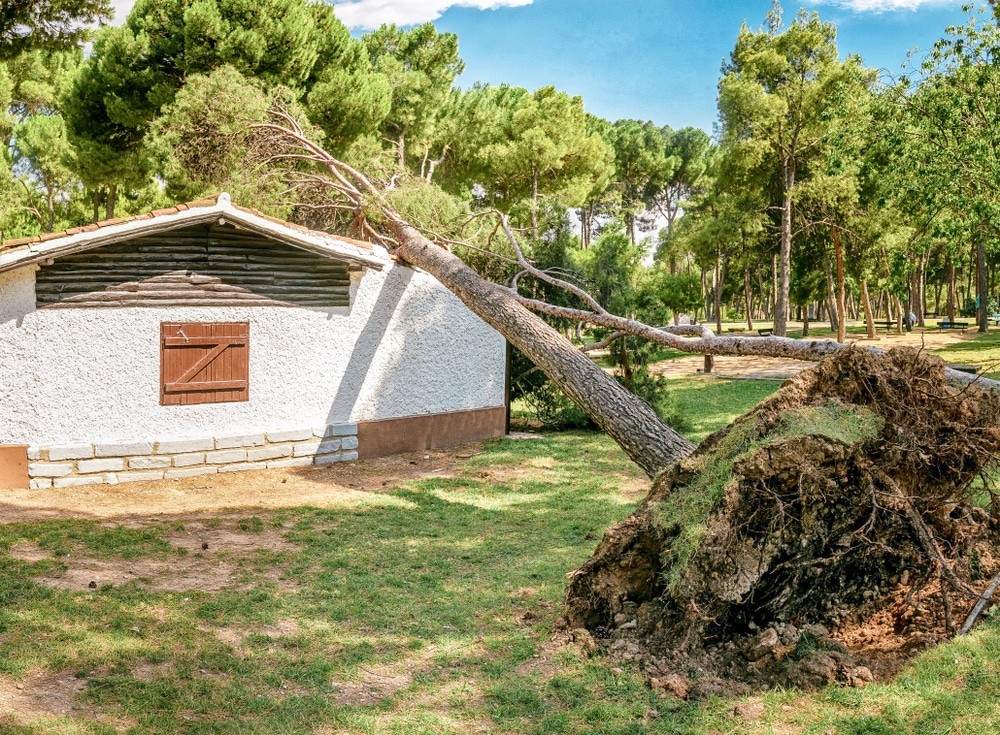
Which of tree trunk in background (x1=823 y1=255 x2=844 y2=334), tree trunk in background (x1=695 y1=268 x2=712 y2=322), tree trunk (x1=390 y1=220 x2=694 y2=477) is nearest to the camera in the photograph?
tree trunk (x1=390 y1=220 x2=694 y2=477)

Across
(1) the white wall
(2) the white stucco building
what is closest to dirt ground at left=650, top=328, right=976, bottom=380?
(1) the white wall

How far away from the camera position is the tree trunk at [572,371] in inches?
312

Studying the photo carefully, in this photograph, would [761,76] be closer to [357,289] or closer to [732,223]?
[732,223]

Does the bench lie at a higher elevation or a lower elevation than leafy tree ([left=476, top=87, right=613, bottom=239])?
lower

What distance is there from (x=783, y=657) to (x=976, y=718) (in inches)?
39.0

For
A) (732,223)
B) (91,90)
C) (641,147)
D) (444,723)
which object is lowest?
(444,723)

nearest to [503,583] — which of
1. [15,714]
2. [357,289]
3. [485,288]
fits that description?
[15,714]

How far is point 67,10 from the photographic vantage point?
11.1 metres

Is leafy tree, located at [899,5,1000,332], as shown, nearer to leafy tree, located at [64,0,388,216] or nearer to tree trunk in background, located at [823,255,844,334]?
leafy tree, located at [64,0,388,216]

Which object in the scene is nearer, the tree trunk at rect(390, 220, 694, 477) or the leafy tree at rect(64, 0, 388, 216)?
the tree trunk at rect(390, 220, 694, 477)

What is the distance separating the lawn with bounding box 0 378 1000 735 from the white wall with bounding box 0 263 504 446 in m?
1.82

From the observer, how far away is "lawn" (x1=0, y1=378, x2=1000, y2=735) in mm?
4312

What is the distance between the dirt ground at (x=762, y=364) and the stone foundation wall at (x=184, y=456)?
12969mm

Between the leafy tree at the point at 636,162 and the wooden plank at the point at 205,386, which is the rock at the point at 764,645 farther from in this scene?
the leafy tree at the point at 636,162
